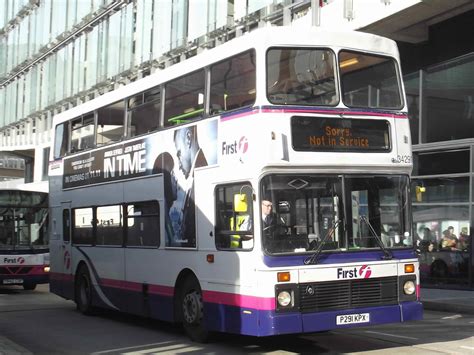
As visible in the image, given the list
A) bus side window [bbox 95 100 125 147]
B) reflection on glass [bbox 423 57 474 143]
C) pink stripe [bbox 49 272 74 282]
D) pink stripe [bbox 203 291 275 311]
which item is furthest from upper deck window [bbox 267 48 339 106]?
reflection on glass [bbox 423 57 474 143]

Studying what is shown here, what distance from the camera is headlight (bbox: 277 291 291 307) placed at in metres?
7.95

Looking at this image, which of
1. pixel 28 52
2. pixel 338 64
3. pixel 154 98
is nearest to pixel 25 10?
pixel 28 52

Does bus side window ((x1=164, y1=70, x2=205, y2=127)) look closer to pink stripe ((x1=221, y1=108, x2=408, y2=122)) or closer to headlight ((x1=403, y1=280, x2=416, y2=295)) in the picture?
pink stripe ((x1=221, y1=108, x2=408, y2=122))

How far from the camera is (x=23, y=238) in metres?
19.0

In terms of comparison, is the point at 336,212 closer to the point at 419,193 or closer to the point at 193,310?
the point at 193,310

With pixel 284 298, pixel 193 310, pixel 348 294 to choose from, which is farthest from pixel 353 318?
pixel 193 310

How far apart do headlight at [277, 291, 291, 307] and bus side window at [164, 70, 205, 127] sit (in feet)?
9.86

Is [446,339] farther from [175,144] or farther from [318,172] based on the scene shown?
[175,144]

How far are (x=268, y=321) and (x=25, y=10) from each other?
42.4 metres

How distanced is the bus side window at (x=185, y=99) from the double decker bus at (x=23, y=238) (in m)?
9.95

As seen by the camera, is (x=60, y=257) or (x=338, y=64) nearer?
(x=338, y=64)

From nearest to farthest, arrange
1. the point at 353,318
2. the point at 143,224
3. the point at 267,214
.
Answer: the point at 267,214, the point at 353,318, the point at 143,224

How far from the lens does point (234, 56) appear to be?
8.91 metres

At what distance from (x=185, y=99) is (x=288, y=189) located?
9.13ft
